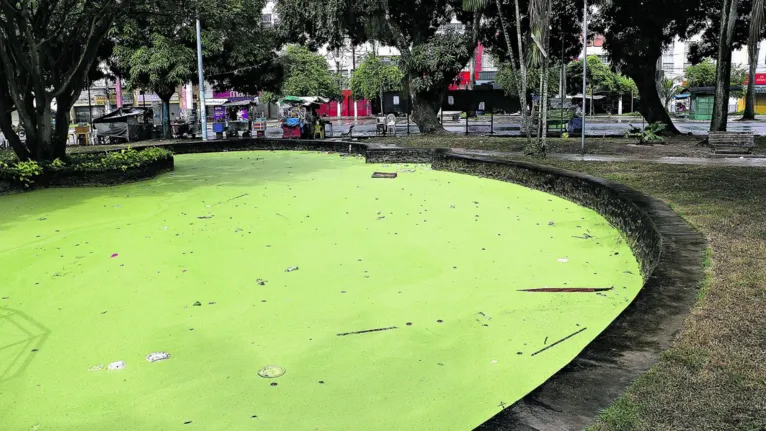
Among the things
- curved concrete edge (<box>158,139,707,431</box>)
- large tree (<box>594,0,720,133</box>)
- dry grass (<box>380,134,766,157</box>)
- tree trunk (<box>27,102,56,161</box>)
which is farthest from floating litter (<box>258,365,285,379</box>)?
large tree (<box>594,0,720,133</box>)

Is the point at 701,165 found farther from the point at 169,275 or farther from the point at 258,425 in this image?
the point at 258,425

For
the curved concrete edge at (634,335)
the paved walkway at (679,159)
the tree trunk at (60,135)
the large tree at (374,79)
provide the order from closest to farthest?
the curved concrete edge at (634,335), the paved walkway at (679,159), the tree trunk at (60,135), the large tree at (374,79)

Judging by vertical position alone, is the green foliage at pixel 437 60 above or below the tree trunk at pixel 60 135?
above

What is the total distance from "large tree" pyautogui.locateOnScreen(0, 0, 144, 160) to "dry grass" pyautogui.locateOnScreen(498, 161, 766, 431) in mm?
10212

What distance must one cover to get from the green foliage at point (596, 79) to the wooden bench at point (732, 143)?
30.6 meters

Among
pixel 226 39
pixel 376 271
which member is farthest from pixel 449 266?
pixel 226 39

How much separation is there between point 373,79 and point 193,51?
22184mm

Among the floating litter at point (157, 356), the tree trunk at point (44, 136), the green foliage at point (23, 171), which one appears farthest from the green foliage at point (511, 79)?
the floating litter at point (157, 356)

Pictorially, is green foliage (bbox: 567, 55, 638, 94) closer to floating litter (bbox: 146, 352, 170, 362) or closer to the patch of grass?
floating litter (bbox: 146, 352, 170, 362)

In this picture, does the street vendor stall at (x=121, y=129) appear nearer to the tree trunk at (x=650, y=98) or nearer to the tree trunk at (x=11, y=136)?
the tree trunk at (x=11, y=136)

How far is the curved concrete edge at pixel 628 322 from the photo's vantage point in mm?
2262

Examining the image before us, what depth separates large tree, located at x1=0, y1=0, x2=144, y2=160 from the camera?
10.9 meters

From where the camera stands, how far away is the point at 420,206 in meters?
8.45

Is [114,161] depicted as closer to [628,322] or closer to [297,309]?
[297,309]
